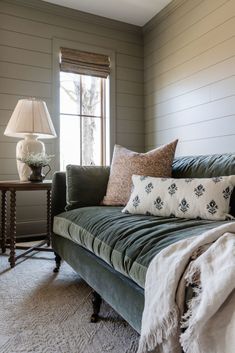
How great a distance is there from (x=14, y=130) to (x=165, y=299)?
6.61 ft

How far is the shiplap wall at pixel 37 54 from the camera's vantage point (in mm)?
2850

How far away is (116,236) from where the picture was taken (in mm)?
1211

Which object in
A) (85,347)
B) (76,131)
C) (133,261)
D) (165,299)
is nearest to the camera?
(165,299)

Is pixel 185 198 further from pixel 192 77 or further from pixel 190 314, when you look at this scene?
pixel 192 77

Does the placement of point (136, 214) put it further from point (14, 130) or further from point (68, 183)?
point (14, 130)

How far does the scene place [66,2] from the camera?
2971 millimetres

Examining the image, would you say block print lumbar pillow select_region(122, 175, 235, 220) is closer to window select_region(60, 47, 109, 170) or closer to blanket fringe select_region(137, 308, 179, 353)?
blanket fringe select_region(137, 308, 179, 353)

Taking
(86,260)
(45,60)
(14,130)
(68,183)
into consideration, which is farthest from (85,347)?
(45,60)

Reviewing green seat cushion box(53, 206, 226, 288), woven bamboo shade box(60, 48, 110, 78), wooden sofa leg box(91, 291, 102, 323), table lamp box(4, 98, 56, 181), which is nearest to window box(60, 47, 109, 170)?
woven bamboo shade box(60, 48, 110, 78)

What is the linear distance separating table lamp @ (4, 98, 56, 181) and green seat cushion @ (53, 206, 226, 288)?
1040 millimetres

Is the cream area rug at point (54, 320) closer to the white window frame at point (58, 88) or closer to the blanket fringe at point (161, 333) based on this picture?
the blanket fringe at point (161, 333)

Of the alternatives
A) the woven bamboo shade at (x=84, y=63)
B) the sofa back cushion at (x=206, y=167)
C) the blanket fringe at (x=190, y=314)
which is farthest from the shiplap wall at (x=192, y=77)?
the blanket fringe at (x=190, y=314)

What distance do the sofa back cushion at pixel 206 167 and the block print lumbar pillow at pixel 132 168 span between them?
8cm

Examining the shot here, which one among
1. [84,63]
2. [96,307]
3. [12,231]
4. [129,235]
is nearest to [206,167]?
[129,235]
